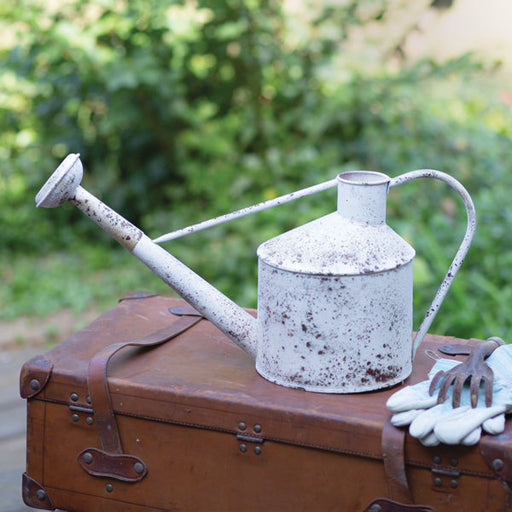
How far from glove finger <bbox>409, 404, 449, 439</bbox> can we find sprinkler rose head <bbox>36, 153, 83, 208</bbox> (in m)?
0.84

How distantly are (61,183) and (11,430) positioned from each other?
1386 mm

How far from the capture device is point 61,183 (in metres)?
1.53

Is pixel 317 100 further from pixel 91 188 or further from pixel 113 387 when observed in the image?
pixel 113 387

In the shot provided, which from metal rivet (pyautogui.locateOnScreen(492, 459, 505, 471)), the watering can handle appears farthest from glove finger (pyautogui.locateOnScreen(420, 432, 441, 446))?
the watering can handle

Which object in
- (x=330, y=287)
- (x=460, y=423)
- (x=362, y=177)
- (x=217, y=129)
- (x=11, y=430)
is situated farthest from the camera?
(x=217, y=129)

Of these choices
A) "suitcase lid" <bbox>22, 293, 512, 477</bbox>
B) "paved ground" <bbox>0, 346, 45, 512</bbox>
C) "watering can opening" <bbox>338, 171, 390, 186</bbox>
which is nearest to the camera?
"suitcase lid" <bbox>22, 293, 512, 477</bbox>

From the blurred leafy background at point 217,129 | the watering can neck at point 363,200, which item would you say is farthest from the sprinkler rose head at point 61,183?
the blurred leafy background at point 217,129

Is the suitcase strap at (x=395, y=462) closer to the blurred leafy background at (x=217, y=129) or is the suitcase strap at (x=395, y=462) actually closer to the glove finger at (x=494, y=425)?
the glove finger at (x=494, y=425)

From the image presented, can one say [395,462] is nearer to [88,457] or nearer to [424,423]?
[424,423]

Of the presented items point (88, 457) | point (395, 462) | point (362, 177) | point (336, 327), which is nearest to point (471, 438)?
point (395, 462)

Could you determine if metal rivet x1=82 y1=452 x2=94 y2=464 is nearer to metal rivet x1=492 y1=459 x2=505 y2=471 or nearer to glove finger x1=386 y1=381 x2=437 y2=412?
glove finger x1=386 y1=381 x2=437 y2=412

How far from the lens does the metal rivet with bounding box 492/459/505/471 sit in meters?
1.37

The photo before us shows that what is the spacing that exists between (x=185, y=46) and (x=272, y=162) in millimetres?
796

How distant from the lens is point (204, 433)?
63.1 inches
